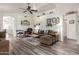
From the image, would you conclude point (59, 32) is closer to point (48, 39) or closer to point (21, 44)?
point (48, 39)

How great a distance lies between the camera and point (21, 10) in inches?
102

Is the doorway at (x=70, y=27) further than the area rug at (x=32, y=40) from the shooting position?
No

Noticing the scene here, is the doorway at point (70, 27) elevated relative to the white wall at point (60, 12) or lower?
lower

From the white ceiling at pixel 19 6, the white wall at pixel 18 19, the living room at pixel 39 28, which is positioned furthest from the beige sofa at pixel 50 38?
the white ceiling at pixel 19 6

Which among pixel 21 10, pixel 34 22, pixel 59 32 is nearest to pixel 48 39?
pixel 59 32

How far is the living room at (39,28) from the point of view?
8.38 feet

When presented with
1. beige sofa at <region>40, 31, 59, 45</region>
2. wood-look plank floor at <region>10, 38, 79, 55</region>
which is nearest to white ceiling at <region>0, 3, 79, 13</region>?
beige sofa at <region>40, 31, 59, 45</region>

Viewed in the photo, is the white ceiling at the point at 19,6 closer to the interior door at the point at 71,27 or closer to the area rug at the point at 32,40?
the interior door at the point at 71,27

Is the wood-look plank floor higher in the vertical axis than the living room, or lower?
lower

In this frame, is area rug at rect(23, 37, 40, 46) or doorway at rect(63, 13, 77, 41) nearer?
doorway at rect(63, 13, 77, 41)

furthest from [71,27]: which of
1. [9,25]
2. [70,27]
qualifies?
[9,25]

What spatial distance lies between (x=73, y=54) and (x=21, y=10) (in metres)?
1.57

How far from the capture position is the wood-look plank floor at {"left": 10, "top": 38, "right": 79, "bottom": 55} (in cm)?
255

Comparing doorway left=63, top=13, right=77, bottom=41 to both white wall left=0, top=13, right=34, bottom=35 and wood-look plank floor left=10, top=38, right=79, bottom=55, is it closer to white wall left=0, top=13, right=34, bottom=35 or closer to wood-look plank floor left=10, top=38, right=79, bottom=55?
wood-look plank floor left=10, top=38, right=79, bottom=55
